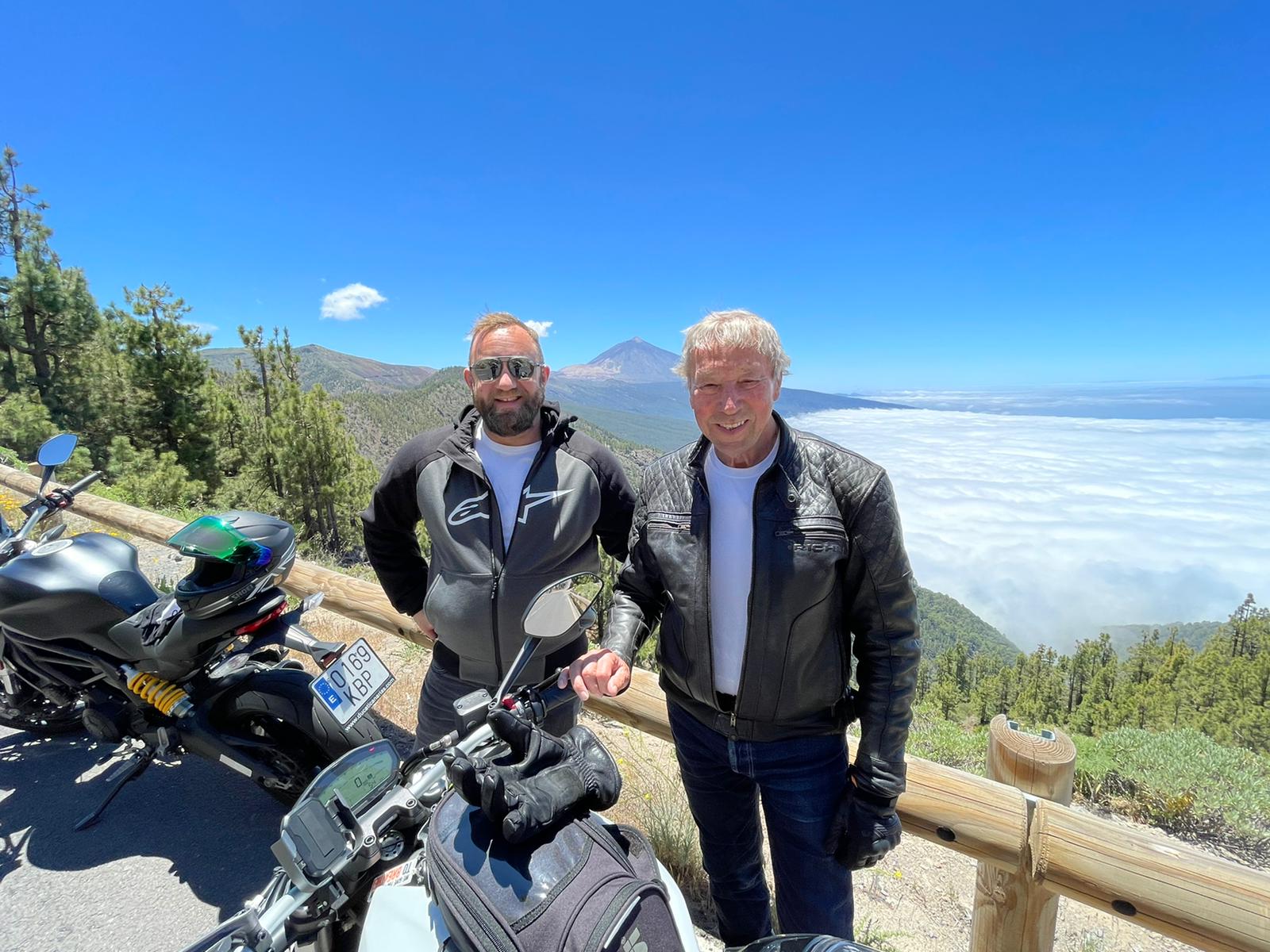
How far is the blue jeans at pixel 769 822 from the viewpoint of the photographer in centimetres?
169

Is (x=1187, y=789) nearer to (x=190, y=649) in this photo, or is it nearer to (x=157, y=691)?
(x=190, y=649)

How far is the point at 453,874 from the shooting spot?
0.96m

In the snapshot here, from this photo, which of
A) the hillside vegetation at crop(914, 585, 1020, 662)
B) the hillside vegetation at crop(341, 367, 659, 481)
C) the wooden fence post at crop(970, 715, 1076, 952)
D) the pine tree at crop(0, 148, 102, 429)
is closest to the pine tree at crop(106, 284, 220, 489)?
the pine tree at crop(0, 148, 102, 429)

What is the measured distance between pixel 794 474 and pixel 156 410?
77.7 ft

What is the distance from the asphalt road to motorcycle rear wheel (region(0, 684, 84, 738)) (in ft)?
0.33

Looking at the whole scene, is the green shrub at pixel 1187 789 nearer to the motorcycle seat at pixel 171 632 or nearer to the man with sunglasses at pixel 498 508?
the man with sunglasses at pixel 498 508

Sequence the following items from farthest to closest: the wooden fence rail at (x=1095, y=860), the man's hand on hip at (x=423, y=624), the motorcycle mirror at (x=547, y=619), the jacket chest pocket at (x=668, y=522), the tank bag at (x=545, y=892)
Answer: the man's hand on hip at (x=423, y=624) → the jacket chest pocket at (x=668, y=522) → the wooden fence rail at (x=1095, y=860) → the motorcycle mirror at (x=547, y=619) → the tank bag at (x=545, y=892)

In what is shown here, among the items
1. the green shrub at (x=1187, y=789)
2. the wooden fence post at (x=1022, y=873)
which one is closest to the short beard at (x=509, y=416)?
the wooden fence post at (x=1022, y=873)

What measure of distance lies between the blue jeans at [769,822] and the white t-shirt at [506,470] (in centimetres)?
96

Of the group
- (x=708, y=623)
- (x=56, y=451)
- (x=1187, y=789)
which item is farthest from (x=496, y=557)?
(x=1187, y=789)

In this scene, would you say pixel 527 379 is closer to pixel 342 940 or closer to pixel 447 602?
pixel 447 602

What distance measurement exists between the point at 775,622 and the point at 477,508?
47.3 inches

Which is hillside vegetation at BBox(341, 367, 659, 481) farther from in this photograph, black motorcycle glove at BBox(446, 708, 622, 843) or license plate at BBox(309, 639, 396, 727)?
black motorcycle glove at BBox(446, 708, 622, 843)

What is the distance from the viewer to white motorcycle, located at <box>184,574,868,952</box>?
910 mm
